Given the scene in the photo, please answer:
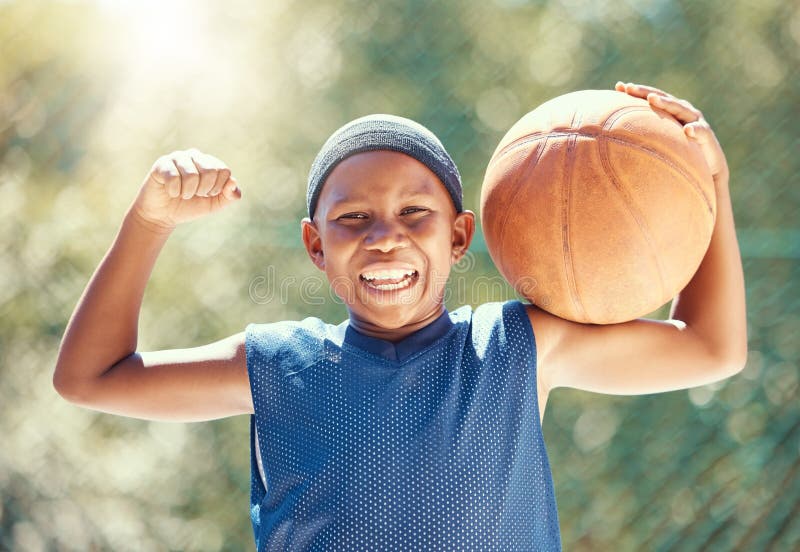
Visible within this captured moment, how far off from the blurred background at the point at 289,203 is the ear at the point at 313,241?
1535 mm

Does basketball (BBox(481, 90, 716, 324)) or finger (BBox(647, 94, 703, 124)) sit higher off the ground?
finger (BBox(647, 94, 703, 124))

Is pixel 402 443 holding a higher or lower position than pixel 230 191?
lower

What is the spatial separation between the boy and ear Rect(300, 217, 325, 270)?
77 millimetres

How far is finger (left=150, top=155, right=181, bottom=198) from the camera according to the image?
174 cm

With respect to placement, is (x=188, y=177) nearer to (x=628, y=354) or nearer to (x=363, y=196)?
(x=363, y=196)

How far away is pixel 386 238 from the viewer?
1.77 meters

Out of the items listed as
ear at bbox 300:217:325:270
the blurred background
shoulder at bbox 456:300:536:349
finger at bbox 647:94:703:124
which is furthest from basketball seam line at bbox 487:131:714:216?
the blurred background

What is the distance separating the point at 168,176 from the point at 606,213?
0.82 metres

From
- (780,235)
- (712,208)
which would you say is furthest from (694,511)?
(712,208)

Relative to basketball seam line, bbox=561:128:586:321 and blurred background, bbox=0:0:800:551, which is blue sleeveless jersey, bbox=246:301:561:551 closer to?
basketball seam line, bbox=561:128:586:321

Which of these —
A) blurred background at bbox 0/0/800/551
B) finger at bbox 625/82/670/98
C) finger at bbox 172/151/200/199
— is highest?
finger at bbox 625/82/670/98

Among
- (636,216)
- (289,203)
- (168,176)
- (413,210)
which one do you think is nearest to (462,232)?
(413,210)

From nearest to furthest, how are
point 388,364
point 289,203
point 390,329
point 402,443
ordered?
point 402,443 → point 388,364 → point 390,329 → point 289,203

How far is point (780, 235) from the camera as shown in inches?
139
